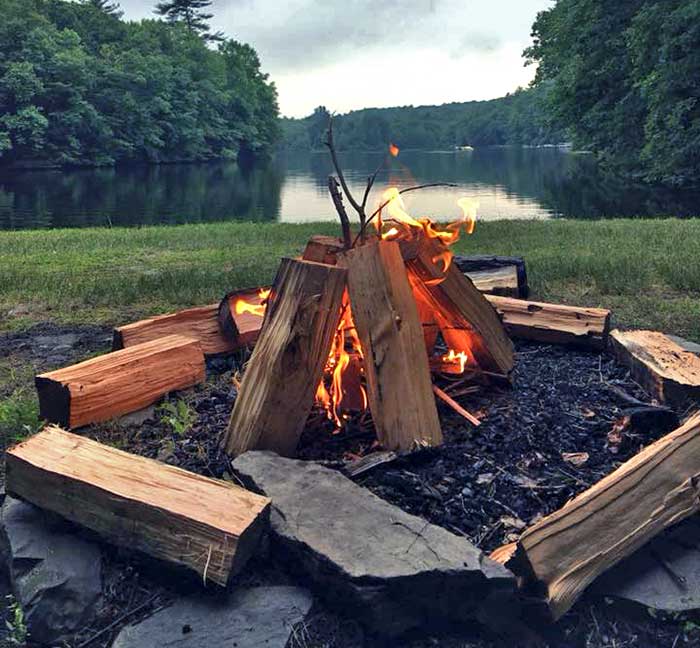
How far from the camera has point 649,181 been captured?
98.4ft

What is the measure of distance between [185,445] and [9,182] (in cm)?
4167

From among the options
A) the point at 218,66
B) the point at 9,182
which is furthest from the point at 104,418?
the point at 218,66

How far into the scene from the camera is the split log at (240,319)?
15.1ft

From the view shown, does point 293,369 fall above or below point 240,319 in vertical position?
above

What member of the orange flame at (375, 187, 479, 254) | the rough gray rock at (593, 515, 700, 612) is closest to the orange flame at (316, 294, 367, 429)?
the orange flame at (375, 187, 479, 254)

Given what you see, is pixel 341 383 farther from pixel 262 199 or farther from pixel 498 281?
pixel 262 199

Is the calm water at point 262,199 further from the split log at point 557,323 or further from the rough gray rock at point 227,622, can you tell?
the rough gray rock at point 227,622

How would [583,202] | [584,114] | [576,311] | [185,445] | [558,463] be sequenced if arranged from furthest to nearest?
[584,114] < [583,202] < [576,311] < [185,445] < [558,463]

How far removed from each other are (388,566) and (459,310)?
1734 mm

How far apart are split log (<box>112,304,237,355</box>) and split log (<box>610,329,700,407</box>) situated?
2560mm

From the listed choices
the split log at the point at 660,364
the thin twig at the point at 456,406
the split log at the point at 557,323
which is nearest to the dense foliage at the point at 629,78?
the split log at the point at 557,323

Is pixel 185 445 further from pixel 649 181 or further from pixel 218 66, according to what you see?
pixel 218 66

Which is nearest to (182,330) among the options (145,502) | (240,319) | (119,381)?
(240,319)

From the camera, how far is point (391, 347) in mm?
3213
